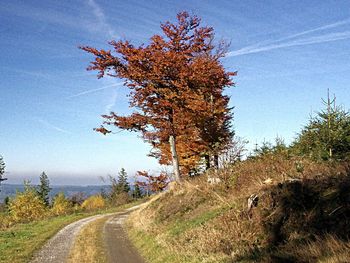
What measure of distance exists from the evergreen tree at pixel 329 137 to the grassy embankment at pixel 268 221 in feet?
2.54

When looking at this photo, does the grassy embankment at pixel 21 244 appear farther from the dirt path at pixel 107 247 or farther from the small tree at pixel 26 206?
the small tree at pixel 26 206

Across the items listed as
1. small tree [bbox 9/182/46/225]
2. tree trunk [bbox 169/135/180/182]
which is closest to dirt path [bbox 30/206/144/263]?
tree trunk [bbox 169/135/180/182]

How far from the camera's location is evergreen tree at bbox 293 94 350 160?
→ 49.1 ft

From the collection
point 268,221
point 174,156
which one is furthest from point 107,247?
point 268,221

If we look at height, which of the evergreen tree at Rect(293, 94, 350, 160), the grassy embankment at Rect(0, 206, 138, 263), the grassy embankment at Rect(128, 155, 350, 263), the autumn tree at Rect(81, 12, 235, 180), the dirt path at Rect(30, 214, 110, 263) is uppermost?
the autumn tree at Rect(81, 12, 235, 180)

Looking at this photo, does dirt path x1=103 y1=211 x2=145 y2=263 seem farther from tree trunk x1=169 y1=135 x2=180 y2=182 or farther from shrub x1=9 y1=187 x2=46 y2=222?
shrub x1=9 y1=187 x2=46 y2=222

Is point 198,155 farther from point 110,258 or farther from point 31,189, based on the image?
point 31,189

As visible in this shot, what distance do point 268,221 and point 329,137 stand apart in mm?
5266

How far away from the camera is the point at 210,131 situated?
28562mm

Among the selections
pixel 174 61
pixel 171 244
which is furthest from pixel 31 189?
pixel 171 244

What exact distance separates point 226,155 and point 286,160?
3232 millimetres

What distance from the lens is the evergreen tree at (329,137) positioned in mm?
14969

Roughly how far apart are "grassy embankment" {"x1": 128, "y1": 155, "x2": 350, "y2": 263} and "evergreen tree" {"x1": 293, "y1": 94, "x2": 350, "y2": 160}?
2.54ft

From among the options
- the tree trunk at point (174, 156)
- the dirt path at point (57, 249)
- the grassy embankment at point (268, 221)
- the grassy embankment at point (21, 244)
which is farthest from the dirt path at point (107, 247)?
the tree trunk at point (174, 156)
